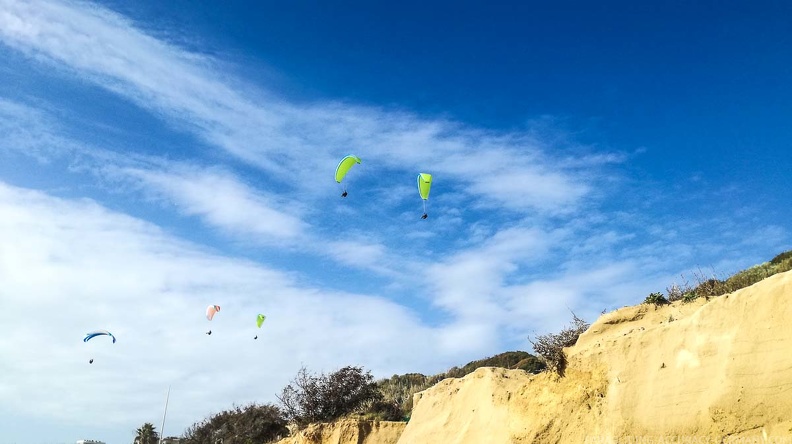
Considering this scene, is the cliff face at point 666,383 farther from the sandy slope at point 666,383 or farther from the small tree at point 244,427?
the small tree at point 244,427

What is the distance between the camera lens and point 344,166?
22.0m

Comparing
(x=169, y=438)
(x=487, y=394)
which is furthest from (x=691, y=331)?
(x=169, y=438)

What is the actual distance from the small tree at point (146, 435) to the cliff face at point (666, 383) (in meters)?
49.9

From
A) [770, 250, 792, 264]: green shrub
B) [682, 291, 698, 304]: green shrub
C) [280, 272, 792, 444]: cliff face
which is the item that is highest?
[770, 250, 792, 264]: green shrub

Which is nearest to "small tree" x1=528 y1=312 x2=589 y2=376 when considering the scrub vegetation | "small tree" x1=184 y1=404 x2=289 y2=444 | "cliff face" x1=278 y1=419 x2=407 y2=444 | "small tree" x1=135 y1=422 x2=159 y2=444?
the scrub vegetation

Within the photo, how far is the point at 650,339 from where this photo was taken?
1347cm

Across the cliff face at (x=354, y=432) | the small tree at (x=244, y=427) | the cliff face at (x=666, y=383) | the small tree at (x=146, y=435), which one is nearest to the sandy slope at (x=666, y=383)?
the cliff face at (x=666, y=383)

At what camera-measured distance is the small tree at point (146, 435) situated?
188 ft

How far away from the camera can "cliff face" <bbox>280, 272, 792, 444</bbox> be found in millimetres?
10891

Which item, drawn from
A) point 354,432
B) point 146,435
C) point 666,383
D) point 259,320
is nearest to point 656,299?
point 666,383

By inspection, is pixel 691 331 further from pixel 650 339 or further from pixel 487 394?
pixel 487 394

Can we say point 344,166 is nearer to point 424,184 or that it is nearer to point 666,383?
point 424,184

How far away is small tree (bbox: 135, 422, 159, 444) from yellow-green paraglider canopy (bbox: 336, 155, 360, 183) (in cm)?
4778

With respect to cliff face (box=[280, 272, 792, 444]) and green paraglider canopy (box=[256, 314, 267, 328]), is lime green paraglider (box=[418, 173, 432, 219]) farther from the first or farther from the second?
green paraglider canopy (box=[256, 314, 267, 328])
